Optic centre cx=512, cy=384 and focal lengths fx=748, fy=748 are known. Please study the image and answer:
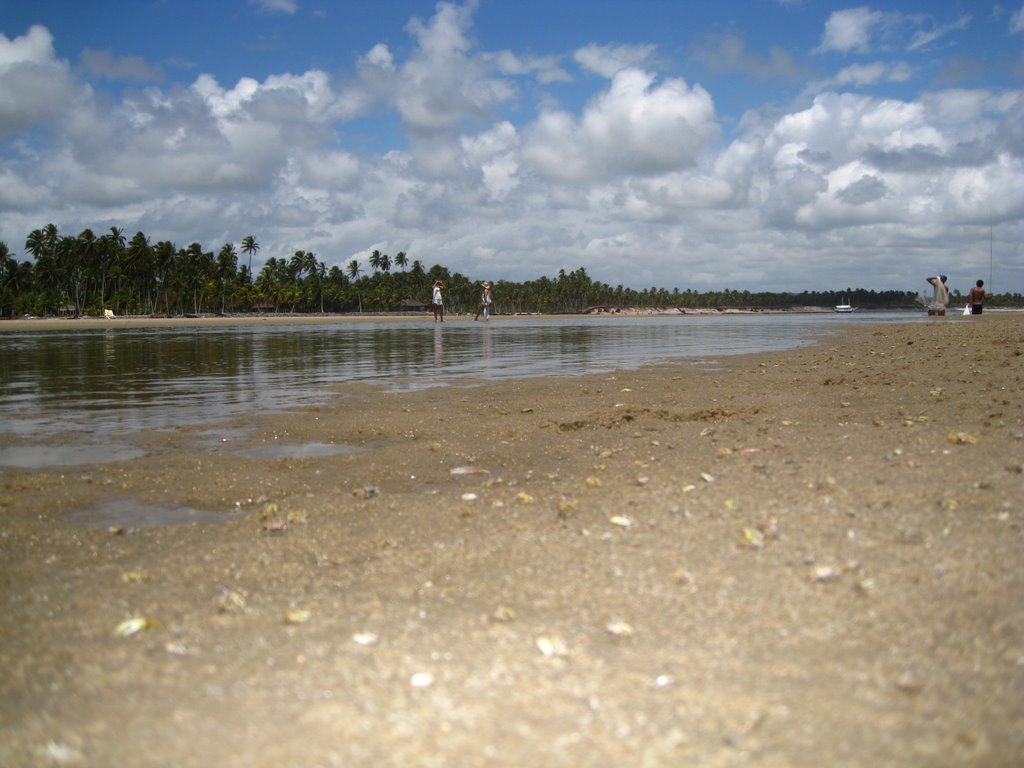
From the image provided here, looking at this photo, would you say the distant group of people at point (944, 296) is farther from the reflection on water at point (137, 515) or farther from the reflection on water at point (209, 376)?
the reflection on water at point (137, 515)

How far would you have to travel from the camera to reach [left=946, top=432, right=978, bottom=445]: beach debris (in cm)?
719

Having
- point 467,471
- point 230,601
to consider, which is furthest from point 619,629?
point 467,471

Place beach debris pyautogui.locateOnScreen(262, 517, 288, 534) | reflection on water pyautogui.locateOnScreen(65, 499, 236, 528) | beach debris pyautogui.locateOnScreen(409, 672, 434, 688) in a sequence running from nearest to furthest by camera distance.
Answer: beach debris pyautogui.locateOnScreen(409, 672, 434, 688) → beach debris pyautogui.locateOnScreen(262, 517, 288, 534) → reflection on water pyautogui.locateOnScreen(65, 499, 236, 528)

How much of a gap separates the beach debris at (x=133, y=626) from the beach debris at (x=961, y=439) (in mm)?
7004

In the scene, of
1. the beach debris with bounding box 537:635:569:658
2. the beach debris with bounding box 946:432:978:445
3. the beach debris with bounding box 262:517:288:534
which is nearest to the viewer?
the beach debris with bounding box 537:635:569:658

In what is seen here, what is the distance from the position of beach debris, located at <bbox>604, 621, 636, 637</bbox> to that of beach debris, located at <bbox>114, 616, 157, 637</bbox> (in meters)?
2.42

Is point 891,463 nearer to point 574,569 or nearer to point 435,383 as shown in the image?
point 574,569

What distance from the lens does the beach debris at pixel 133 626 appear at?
394cm

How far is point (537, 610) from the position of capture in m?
4.04

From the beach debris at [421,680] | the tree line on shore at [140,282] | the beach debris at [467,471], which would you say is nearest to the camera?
the beach debris at [421,680]

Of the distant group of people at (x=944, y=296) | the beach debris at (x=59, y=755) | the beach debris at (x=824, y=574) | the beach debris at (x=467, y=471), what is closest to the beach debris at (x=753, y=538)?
the beach debris at (x=824, y=574)

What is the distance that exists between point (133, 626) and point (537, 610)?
2158 millimetres

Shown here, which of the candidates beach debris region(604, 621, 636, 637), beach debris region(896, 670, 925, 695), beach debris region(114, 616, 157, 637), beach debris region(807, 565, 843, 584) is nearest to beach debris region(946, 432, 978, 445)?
beach debris region(807, 565, 843, 584)

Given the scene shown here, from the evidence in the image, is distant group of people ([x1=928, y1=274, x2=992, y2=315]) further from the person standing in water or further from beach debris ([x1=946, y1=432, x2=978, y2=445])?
beach debris ([x1=946, y1=432, x2=978, y2=445])
